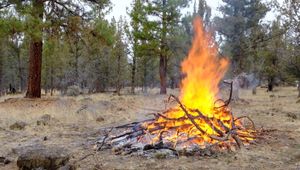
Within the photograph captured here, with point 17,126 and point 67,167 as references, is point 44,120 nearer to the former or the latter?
point 17,126

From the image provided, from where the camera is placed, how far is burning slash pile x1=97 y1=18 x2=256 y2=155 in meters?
9.35

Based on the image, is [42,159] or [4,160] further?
[4,160]

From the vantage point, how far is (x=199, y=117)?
10273mm

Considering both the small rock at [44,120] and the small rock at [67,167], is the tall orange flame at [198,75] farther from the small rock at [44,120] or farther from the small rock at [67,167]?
the small rock at [44,120]

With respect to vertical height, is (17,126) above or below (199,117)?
below

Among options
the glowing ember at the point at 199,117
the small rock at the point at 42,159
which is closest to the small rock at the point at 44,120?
the glowing ember at the point at 199,117

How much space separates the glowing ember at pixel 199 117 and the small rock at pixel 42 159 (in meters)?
2.62

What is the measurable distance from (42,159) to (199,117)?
4.44 metres

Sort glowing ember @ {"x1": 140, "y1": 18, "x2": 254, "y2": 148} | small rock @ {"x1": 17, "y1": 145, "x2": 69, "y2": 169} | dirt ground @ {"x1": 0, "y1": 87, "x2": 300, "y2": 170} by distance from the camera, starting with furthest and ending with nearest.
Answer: glowing ember @ {"x1": 140, "y1": 18, "x2": 254, "y2": 148} < dirt ground @ {"x1": 0, "y1": 87, "x2": 300, "y2": 170} < small rock @ {"x1": 17, "y1": 145, "x2": 69, "y2": 169}

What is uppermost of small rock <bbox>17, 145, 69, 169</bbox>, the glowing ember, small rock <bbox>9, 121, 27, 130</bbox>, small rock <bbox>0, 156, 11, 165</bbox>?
the glowing ember

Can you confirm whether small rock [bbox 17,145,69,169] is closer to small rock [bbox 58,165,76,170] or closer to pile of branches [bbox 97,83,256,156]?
small rock [bbox 58,165,76,170]

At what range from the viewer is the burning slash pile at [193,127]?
9352 millimetres

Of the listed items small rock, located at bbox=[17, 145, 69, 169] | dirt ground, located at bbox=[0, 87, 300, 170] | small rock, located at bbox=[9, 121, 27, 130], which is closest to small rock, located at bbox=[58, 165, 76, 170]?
small rock, located at bbox=[17, 145, 69, 169]

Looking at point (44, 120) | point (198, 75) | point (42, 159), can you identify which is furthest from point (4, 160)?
point (198, 75)
